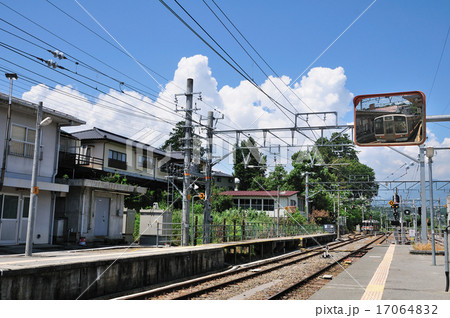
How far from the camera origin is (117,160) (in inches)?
1388

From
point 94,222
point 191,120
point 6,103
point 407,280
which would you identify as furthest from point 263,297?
point 94,222

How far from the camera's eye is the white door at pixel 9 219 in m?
17.5

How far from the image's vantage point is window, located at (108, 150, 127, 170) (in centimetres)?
3456

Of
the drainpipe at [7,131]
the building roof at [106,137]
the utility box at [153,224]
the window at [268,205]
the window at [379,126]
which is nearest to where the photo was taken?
the window at [379,126]

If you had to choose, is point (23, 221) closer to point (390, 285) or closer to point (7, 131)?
point (7, 131)

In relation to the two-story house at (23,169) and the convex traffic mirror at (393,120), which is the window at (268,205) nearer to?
the two-story house at (23,169)

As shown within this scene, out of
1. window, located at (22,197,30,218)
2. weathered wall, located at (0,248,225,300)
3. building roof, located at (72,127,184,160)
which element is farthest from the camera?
building roof, located at (72,127,184,160)

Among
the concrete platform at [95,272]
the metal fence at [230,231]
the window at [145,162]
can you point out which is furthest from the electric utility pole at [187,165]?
the window at [145,162]

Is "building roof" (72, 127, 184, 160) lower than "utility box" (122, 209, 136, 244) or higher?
higher

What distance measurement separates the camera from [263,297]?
10.5 metres

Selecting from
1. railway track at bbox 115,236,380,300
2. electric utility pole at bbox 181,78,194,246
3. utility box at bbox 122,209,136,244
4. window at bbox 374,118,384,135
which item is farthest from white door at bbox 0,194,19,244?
window at bbox 374,118,384,135

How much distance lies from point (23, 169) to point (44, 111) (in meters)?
2.84

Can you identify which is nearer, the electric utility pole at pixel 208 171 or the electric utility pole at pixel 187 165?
the electric utility pole at pixel 187 165

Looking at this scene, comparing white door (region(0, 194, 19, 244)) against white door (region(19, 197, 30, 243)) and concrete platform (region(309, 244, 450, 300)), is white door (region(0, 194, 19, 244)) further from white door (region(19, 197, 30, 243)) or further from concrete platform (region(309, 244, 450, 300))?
concrete platform (region(309, 244, 450, 300))
